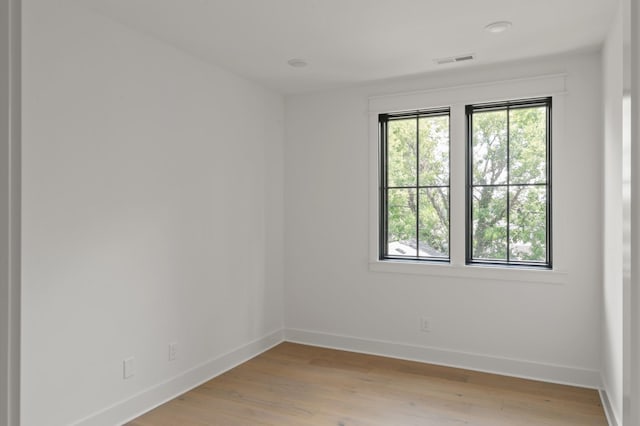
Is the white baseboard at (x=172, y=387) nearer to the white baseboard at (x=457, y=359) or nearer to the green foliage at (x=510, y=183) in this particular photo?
the white baseboard at (x=457, y=359)

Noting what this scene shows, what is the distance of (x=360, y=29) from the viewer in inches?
115

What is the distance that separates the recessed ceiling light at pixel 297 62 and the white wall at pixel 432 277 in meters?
0.75

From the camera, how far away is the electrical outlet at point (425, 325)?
12.9 feet

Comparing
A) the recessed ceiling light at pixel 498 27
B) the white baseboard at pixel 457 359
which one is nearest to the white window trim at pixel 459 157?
the white baseboard at pixel 457 359

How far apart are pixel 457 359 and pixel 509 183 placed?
1532mm

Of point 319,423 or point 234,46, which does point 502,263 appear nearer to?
point 319,423

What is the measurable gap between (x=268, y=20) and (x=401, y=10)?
80cm

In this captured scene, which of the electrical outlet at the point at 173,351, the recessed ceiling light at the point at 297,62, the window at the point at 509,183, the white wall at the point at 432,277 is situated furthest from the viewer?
the window at the point at 509,183

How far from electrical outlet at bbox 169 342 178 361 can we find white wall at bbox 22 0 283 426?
1.9 inches

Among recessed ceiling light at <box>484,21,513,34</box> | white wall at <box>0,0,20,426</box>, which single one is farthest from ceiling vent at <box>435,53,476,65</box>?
white wall at <box>0,0,20,426</box>

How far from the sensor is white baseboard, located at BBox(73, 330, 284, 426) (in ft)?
8.94

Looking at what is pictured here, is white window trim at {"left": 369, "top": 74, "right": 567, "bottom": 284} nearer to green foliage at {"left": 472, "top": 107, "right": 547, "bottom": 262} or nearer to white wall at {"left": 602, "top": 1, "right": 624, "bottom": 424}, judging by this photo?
green foliage at {"left": 472, "top": 107, "right": 547, "bottom": 262}

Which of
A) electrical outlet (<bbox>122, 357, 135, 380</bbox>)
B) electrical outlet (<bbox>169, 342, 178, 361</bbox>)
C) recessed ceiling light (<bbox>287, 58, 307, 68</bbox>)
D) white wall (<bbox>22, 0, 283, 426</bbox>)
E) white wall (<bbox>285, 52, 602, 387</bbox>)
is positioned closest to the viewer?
white wall (<bbox>22, 0, 283, 426</bbox>)

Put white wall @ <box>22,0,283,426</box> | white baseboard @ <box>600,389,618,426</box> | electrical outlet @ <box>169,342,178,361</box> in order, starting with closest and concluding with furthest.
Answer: white wall @ <box>22,0,283,426</box>, white baseboard @ <box>600,389,618,426</box>, electrical outlet @ <box>169,342,178,361</box>
